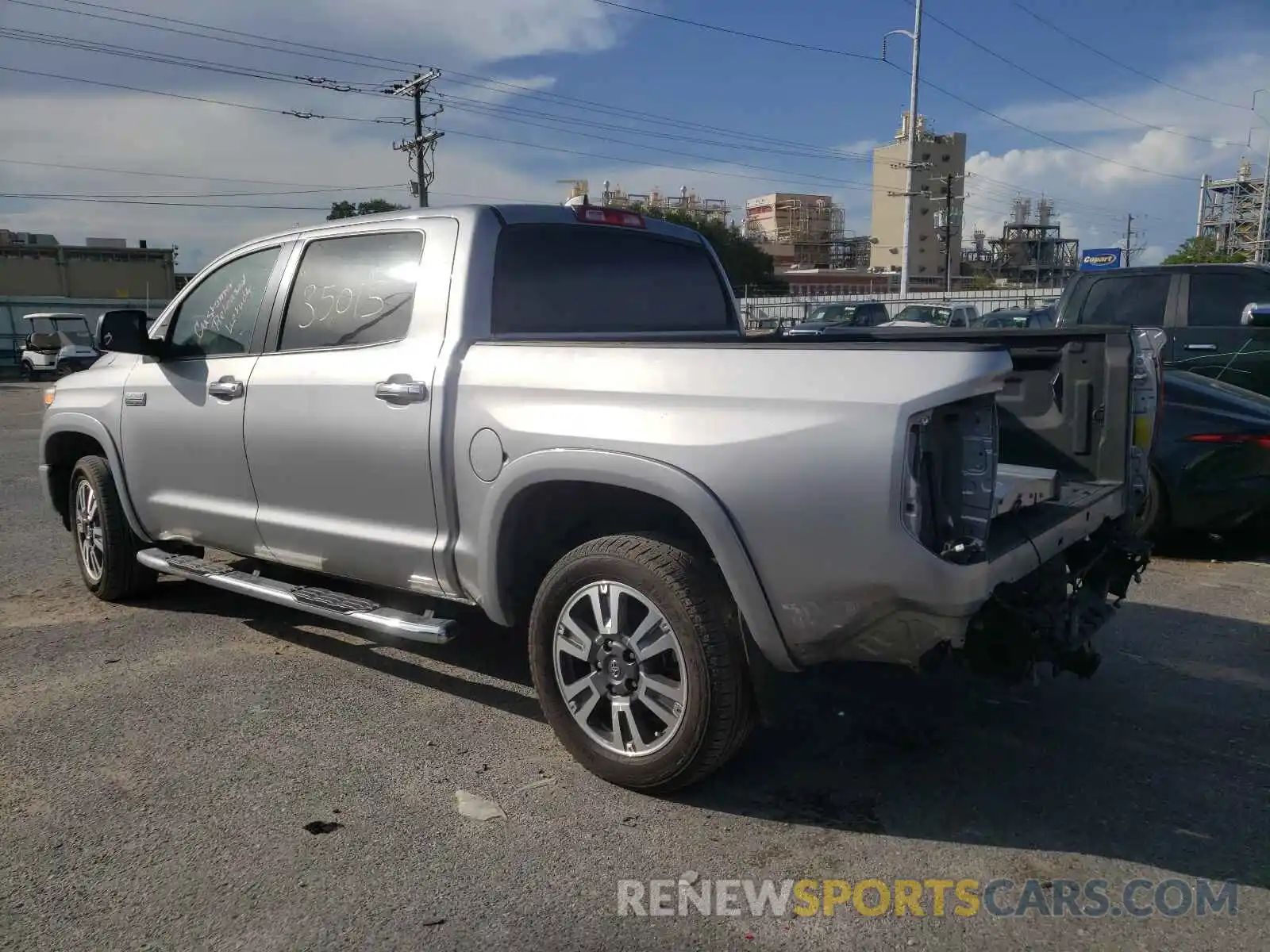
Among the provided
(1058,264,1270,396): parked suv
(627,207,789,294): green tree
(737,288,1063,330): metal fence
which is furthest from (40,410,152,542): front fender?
(627,207,789,294): green tree

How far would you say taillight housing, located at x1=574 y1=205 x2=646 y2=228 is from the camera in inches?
182

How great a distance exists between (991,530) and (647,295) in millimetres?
2065

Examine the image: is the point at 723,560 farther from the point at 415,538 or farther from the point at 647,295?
the point at 647,295

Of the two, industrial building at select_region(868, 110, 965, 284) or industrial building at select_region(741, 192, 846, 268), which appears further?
industrial building at select_region(741, 192, 846, 268)

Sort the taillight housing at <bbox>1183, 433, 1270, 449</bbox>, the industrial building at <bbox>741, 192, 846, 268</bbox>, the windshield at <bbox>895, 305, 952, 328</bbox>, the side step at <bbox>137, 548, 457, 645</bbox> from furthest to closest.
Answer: the industrial building at <bbox>741, 192, 846, 268</bbox> → the windshield at <bbox>895, 305, 952, 328</bbox> → the taillight housing at <bbox>1183, 433, 1270, 449</bbox> → the side step at <bbox>137, 548, 457, 645</bbox>

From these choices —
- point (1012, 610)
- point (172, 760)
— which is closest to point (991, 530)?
point (1012, 610)

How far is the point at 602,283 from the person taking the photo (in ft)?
15.1

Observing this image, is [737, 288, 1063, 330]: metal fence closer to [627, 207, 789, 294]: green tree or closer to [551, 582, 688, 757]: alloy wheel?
[551, 582, 688, 757]: alloy wheel

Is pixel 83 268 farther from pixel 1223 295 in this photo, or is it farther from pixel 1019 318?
pixel 1223 295

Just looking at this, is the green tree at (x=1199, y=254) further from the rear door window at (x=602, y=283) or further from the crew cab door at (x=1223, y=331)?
the rear door window at (x=602, y=283)

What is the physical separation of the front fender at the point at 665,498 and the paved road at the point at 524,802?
Result: 17.3 inches

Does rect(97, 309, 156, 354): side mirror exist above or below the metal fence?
above

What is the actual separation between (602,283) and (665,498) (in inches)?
63.8
